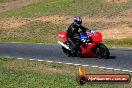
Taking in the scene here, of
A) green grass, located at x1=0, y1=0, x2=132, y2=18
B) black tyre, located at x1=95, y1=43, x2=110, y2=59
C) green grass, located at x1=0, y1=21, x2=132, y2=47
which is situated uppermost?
black tyre, located at x1=95, y1=43, x2=110, y2=59

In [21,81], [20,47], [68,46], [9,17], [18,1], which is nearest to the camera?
[21,81]

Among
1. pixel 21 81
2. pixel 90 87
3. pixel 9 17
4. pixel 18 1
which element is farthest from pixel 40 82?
pixel 18 1

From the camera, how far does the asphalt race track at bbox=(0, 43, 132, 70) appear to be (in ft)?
70.3

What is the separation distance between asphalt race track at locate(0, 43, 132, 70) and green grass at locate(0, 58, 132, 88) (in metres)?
1.33

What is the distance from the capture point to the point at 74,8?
4500 cm

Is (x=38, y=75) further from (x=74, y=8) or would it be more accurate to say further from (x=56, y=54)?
(x=74, y=8)

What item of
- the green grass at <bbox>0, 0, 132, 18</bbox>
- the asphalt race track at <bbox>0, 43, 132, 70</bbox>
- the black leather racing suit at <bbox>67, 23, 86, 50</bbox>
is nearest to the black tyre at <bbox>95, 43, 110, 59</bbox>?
the asphalt race track at <bbox>0, 43, 132, 70</bbox>

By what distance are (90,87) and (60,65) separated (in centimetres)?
545

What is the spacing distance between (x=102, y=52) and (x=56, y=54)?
321 cm

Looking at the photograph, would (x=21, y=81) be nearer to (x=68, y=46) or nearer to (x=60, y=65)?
(x=60, y=65)

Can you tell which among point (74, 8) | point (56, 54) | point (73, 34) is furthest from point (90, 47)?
point (74, 8)

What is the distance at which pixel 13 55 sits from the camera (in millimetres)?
24766

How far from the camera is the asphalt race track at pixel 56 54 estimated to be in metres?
21.4

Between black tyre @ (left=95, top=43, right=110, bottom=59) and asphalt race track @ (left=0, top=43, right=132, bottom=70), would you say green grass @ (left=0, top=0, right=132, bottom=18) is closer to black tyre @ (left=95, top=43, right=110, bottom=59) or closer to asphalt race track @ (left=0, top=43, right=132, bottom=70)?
asphalt race track @ (left=0, top=43, right=132, bottom=70)
